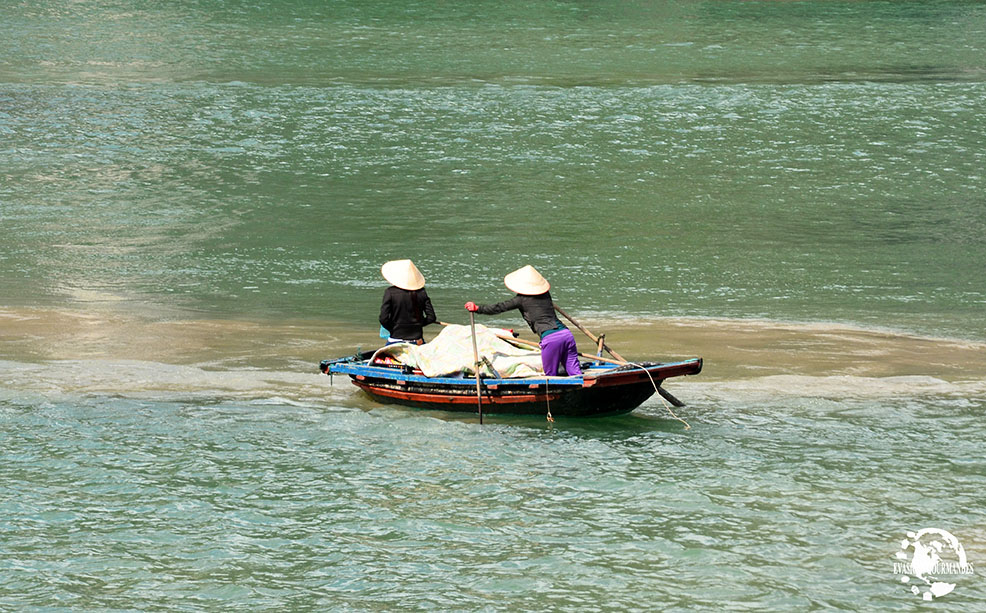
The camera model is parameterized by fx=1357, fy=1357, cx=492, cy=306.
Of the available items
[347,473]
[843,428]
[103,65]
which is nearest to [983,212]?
[843,428]

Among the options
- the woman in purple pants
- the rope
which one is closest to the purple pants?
the woman in purple pants

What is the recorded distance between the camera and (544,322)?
13664 mm

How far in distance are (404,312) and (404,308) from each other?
4 centimetres

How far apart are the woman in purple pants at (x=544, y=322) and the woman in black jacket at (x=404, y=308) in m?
1.06

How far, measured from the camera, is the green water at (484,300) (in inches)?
436

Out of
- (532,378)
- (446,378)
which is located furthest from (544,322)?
(446,378)

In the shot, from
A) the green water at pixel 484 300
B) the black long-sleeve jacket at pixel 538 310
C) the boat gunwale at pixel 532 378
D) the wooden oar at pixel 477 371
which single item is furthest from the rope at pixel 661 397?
the wooden oar at pixel 477 371

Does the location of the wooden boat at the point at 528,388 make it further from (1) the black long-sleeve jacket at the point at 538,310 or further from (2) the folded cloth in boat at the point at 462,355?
(1) the black long-sleeve jacket at the point at 538,310

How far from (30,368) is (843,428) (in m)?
9.38

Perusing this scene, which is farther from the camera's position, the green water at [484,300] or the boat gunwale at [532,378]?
the boat gunwale at [532,378]

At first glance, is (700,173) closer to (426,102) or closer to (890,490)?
(426,102)

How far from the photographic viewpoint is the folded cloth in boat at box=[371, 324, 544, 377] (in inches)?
554

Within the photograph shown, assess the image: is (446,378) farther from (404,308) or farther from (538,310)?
(538,310)

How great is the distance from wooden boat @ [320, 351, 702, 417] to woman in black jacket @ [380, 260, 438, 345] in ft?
1.38
